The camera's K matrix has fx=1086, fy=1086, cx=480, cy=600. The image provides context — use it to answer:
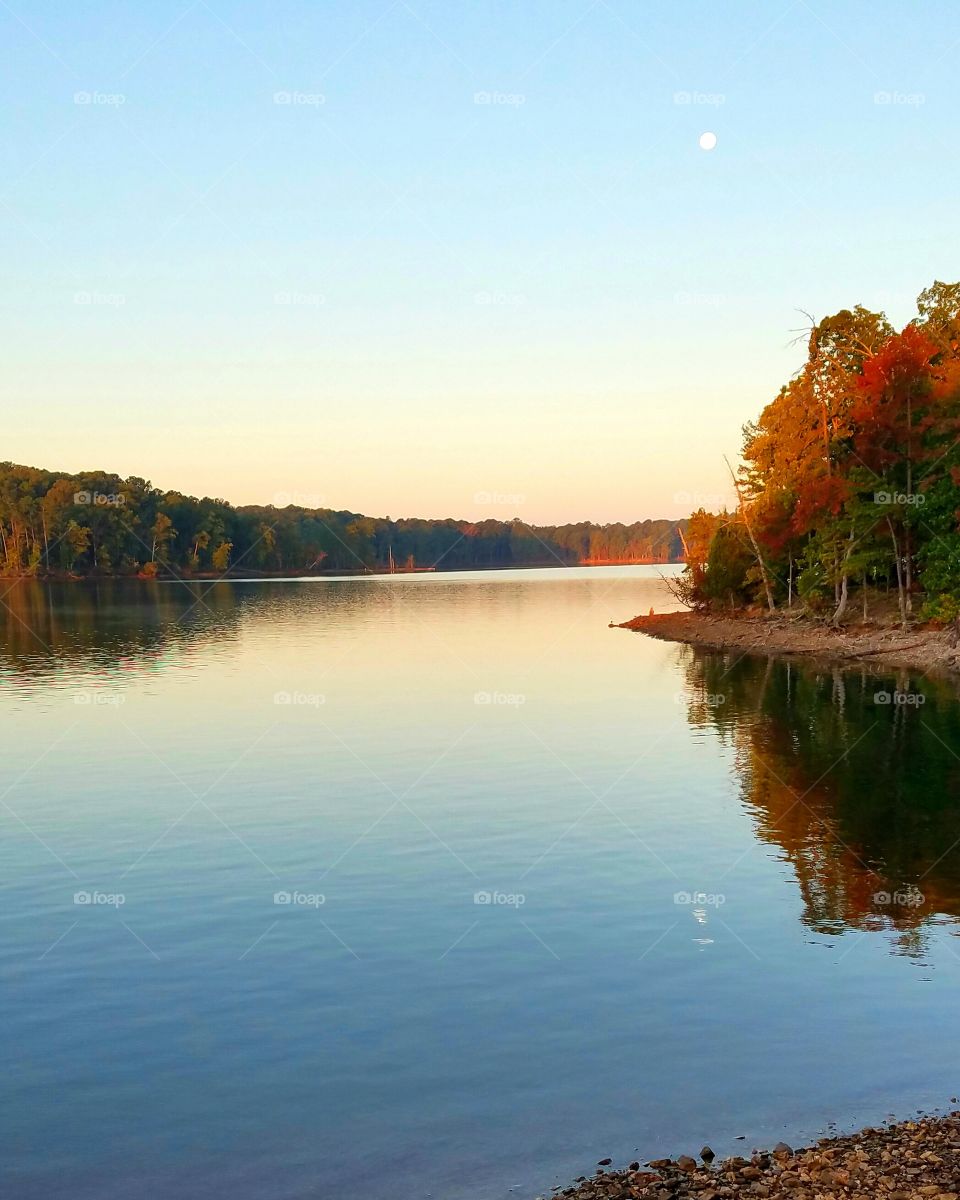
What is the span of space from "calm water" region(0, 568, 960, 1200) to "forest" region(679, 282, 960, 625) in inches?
1049

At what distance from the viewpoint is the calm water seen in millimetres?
14852

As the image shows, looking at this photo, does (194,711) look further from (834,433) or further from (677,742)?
(834,433)

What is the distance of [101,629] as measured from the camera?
4400 inches

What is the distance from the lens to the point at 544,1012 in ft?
62.1

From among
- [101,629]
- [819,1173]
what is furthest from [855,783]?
[101,629]

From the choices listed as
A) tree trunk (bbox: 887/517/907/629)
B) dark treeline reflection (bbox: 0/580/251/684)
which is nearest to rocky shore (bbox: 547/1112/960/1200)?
dark treeline reflection (bbox: 0/580/251/684)

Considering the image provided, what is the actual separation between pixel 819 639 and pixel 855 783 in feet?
159

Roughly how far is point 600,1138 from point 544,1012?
4418 millimetres

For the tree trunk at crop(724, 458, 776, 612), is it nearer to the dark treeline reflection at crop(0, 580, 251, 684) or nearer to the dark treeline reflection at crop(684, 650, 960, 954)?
the dark treeline reflection at crop(684, 650, 960, 954)

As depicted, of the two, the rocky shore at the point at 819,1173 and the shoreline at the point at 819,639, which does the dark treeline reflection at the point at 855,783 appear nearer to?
the shoreline at the point at 819,639

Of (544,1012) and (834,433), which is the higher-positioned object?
(834,433)

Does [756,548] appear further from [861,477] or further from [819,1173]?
[819,1173]

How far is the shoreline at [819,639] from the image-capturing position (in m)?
72.6

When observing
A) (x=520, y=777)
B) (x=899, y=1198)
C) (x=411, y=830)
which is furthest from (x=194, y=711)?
(x=899, y=1198)
